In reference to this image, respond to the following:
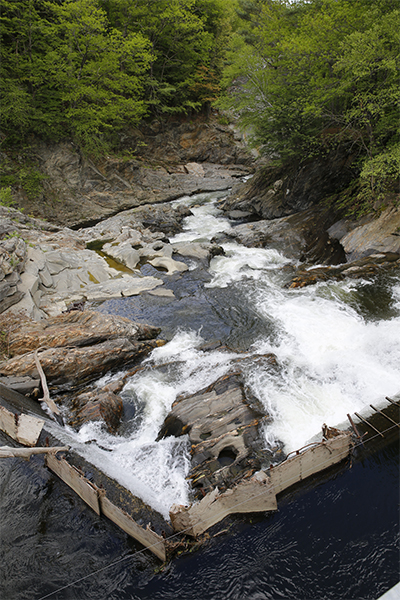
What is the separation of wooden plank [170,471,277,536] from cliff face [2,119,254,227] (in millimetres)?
22297

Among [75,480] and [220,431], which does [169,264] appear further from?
[75,480]

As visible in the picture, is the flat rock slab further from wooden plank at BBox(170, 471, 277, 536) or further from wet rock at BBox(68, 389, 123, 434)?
wooden plank at BBox(170, 471, 277, 536)

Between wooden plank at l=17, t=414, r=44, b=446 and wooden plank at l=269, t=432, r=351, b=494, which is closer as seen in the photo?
wooden plank at l=269, t=432, r=351, b=494

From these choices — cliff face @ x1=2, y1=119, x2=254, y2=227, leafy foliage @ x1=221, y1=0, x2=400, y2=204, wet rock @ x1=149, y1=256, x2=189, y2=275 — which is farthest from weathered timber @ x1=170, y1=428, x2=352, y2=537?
cliff face @ x1=2, y1=119, x2=254, y2=227

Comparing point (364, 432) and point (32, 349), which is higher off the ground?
point (364, 432)

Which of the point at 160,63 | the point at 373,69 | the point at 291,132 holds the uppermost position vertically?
the point at 160,63

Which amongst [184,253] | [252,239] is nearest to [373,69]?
[252,239]

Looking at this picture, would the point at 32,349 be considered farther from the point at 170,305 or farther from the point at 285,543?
the point at 285,543

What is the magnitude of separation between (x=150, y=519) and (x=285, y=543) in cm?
208

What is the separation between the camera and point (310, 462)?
545cm

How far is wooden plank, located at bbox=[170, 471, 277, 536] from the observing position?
464cm

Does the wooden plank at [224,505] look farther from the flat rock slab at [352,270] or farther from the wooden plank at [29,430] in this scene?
the flat rock slab at [352,270]

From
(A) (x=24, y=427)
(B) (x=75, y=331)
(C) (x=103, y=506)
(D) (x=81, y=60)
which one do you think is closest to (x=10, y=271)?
(B) (x=75, y=331)

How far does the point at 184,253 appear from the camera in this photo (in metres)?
17.0
